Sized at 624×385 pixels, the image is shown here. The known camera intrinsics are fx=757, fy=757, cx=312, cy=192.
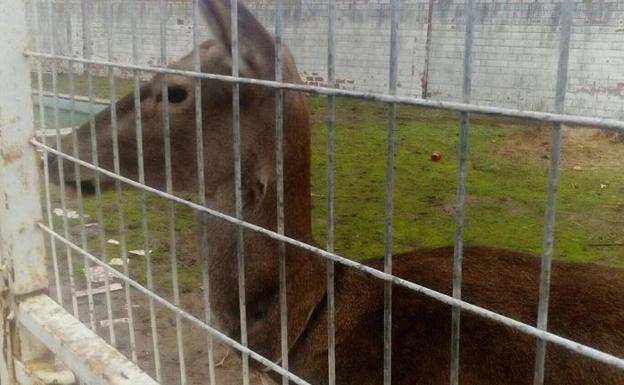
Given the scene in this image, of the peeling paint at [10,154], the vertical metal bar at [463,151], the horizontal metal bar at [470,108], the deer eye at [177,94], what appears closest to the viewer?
the horizontal metal bar at [470,108]

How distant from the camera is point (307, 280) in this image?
233 centimetres

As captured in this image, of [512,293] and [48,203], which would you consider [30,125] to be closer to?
[48,203]

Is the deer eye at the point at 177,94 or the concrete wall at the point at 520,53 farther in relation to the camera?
the concrete wall at the point at 520,53

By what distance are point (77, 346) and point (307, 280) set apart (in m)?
0.72

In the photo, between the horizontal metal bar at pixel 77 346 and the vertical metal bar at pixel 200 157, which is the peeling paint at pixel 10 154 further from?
the vertical metal bar at pixel 200 157

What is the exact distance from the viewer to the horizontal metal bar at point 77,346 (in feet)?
6.85

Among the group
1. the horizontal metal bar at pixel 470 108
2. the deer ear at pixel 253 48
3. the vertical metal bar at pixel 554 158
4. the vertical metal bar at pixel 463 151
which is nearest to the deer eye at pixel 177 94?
the deer ear at pixel 253 48

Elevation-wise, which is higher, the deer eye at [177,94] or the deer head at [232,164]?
the deer eye at [177,94]

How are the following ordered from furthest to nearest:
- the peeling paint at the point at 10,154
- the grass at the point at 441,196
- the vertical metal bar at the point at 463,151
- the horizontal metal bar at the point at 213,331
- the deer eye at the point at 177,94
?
the grass at the point at 441,196
the peeling paint at the point at 10,154
the deer eye at the point at 177,94
the horizontal metal bar at the point at 213,331
the vertical metal bar at the point at 463,151

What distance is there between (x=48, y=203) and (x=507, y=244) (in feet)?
11.8

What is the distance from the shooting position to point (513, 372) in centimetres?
210

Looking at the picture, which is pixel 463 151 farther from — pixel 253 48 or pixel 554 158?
pixel 253 48

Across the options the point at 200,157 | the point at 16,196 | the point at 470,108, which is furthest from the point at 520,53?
the point at 470,108

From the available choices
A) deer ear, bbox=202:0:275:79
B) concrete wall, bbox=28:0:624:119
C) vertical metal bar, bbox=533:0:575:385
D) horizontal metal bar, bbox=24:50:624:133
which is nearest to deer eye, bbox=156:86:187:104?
deer ear, bbox=202:0:275:79
